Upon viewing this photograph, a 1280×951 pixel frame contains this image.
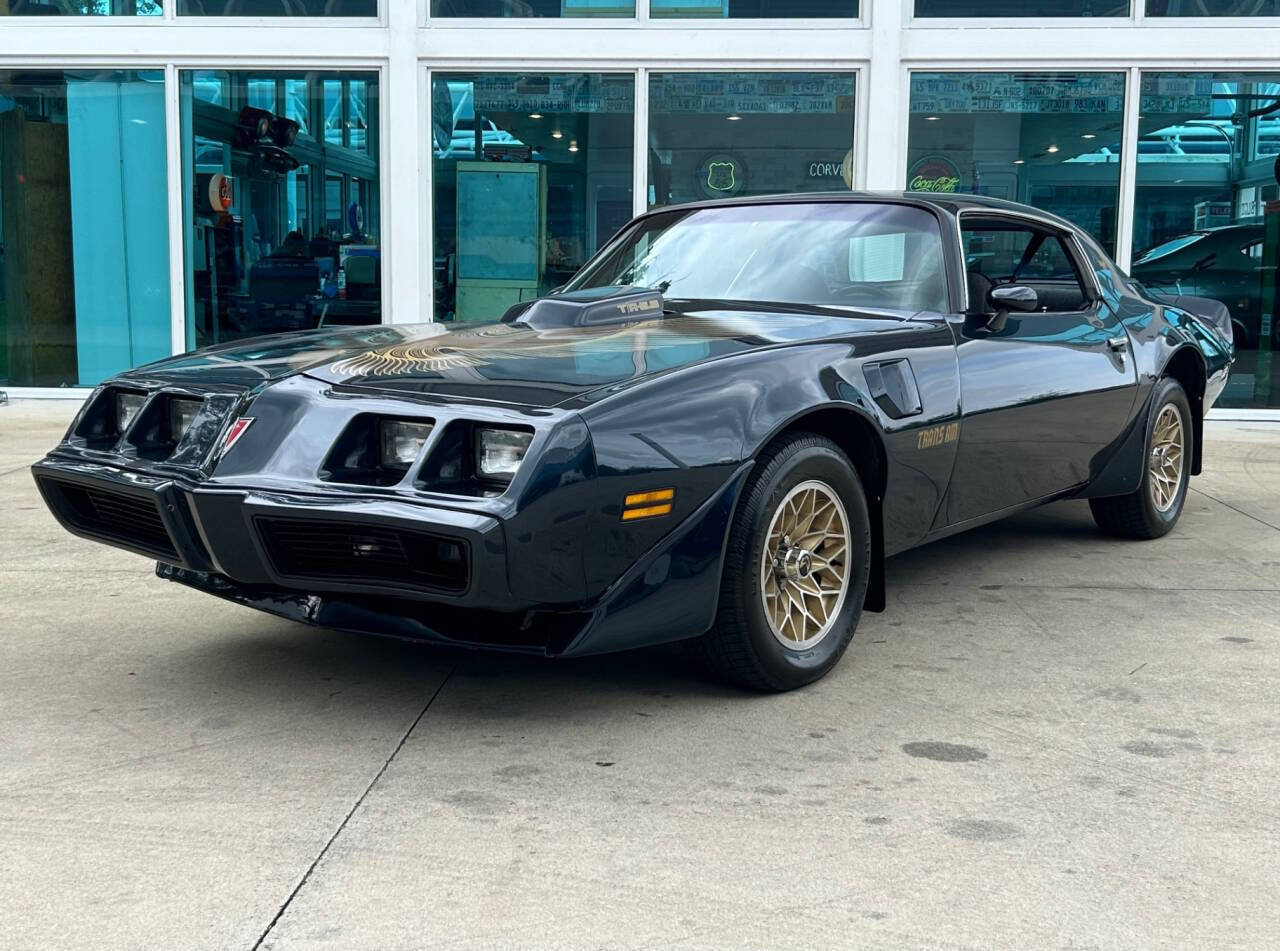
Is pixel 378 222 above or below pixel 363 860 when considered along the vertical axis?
above

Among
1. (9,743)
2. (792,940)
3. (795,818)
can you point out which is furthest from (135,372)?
(792,940)

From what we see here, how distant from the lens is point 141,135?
10633 millimetres

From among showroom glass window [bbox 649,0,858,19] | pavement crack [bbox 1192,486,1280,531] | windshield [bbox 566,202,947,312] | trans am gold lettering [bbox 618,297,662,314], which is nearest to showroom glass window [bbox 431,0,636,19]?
showroom glass window [bbox 649,0,858,19]

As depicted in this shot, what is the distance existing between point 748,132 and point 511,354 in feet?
23.9

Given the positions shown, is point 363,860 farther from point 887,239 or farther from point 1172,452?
point 1172,452

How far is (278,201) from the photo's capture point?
34.5 feet

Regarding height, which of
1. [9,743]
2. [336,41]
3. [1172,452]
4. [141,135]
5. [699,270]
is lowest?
[9,743]

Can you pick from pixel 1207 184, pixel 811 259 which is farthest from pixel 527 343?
pixel 1207 184

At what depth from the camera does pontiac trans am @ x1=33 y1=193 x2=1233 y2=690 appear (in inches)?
116

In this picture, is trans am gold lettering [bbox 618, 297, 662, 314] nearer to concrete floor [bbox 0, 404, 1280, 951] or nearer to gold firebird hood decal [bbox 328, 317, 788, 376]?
gold firebird hood decal [bbox 328, 317, 788, 376]

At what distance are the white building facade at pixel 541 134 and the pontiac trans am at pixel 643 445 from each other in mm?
5740

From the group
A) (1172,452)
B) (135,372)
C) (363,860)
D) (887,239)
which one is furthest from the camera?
(1172,452)

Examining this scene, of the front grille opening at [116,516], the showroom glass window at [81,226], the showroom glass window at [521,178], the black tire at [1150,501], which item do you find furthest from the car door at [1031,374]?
the showroom glass window at [81,226]

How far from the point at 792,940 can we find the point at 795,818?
518 mm
